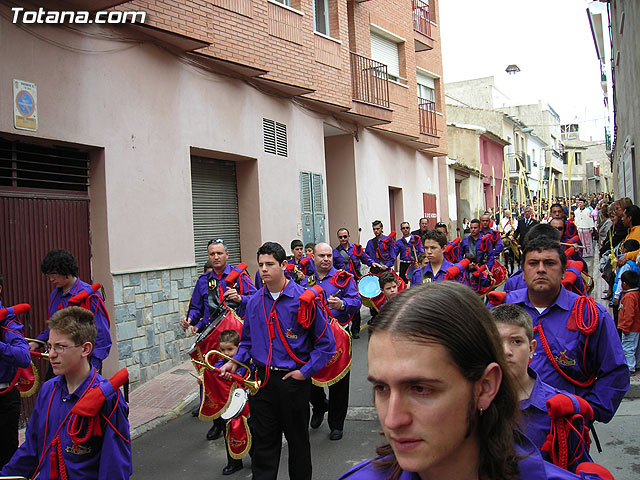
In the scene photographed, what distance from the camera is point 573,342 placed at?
11.1ft

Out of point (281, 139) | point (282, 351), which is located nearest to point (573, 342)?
point (282, 351)

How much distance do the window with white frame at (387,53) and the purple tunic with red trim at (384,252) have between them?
6.67m

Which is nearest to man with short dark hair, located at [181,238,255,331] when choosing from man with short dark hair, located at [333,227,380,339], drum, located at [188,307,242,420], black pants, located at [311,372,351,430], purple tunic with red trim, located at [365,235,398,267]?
drum, located at [188,307,242,420]

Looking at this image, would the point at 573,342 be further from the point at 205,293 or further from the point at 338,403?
the point at 205,293

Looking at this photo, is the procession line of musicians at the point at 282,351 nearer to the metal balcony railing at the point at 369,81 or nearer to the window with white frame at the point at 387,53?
the metal balcony railing at the point at 369,81

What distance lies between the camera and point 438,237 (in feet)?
24.5

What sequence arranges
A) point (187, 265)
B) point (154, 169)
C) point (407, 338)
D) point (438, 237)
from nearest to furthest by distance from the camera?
point (407, 338)
point (438, 237)
point (154, 169)
point (187, 265)

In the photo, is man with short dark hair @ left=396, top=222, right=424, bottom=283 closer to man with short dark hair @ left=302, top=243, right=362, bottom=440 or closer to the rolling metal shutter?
the rolling metal shutter

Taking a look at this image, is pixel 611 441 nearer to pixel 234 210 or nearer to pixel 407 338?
pixel 407 338

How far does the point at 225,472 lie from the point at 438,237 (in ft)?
12.0

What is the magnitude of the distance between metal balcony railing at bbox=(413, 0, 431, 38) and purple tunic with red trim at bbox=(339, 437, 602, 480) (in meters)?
21.1

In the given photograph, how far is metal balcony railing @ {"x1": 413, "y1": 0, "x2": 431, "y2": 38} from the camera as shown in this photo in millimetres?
Result: 21172

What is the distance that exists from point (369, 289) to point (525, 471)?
6.59 metres

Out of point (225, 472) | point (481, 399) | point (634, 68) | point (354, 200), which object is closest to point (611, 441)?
point (225, 472)
